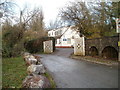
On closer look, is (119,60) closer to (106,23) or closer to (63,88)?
(106,23)

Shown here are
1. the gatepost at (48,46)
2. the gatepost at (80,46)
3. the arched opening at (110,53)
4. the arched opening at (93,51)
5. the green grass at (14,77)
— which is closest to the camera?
the green grass at (14,77)

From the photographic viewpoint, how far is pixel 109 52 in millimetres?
9648

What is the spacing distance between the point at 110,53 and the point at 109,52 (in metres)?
0.12

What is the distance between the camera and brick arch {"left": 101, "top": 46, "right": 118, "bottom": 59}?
911 centimetres

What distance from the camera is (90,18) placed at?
44.4 feet

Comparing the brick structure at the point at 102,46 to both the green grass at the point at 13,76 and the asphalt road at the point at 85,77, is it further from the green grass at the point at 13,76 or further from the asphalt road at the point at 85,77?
the green grass at the point at 13,76

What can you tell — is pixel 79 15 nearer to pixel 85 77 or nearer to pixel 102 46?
pixel 102 46

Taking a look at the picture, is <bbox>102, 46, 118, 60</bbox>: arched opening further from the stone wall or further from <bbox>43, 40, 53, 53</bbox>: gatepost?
<bbox>43, 40, 53, 53</bbox>: gatepost

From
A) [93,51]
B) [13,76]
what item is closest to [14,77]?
[13,76]

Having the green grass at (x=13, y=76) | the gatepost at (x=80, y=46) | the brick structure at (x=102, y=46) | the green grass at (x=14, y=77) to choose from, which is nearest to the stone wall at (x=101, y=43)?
the brick structure at (x=102, y=46)

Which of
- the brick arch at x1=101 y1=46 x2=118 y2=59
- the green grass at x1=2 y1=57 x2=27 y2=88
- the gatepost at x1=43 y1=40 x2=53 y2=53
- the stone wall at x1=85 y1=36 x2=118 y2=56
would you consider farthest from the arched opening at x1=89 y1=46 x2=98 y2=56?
the gatepost at x1=43 y1=40 x2=53 y2=53

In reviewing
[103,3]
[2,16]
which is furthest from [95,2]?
[2,16]

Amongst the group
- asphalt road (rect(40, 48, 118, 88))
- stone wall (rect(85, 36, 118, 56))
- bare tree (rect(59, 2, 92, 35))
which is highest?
bare tree (rect(59, 2, 92, 35))

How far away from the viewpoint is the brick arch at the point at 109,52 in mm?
9108
